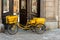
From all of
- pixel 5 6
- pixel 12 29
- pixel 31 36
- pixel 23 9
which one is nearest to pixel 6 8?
pixel 5 6

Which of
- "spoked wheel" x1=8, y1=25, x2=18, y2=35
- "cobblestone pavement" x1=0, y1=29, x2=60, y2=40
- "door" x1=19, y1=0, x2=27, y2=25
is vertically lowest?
"cobblestone pavement" x1=0, y1=29, x2=60, y2=40

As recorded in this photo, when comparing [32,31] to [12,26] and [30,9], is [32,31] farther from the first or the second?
[30,9]

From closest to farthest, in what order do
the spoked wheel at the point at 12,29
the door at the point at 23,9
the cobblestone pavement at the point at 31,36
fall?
the cobblestone pavement at the point at 31,36 < the spoked wheel at the point at 12,29 < the door at the point at 23,9

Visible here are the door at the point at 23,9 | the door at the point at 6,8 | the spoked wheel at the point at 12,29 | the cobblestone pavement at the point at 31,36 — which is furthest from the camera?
the door at the point at 23,9

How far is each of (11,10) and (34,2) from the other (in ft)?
5.46

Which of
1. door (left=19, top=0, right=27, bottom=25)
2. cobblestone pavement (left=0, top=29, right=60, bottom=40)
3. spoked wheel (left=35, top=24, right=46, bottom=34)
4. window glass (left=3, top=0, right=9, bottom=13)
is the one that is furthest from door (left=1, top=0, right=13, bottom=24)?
spoked wheel (left=35, top=24, right=46, bottom=34)

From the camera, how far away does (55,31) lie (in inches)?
560

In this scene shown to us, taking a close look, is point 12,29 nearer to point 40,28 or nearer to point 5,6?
point 40,28

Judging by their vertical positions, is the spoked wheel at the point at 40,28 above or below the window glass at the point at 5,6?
below

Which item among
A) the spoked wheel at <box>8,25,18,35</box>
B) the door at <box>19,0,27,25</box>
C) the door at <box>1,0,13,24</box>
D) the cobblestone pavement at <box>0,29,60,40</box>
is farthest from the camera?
the door at <box>19,0,27,25</box>

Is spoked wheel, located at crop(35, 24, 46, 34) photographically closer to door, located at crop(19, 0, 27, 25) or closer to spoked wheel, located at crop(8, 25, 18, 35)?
spoked wheel, located at crop(8, 25, 18, 35)

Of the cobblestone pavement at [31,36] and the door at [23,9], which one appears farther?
the door at [23,9]

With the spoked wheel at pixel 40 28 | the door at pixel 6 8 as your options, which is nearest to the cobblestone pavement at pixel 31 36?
the spoked wheel at pixel 40 28

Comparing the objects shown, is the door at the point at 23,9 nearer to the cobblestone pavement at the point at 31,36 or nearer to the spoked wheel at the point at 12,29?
the cobblestone pavement at the point at 31,36
